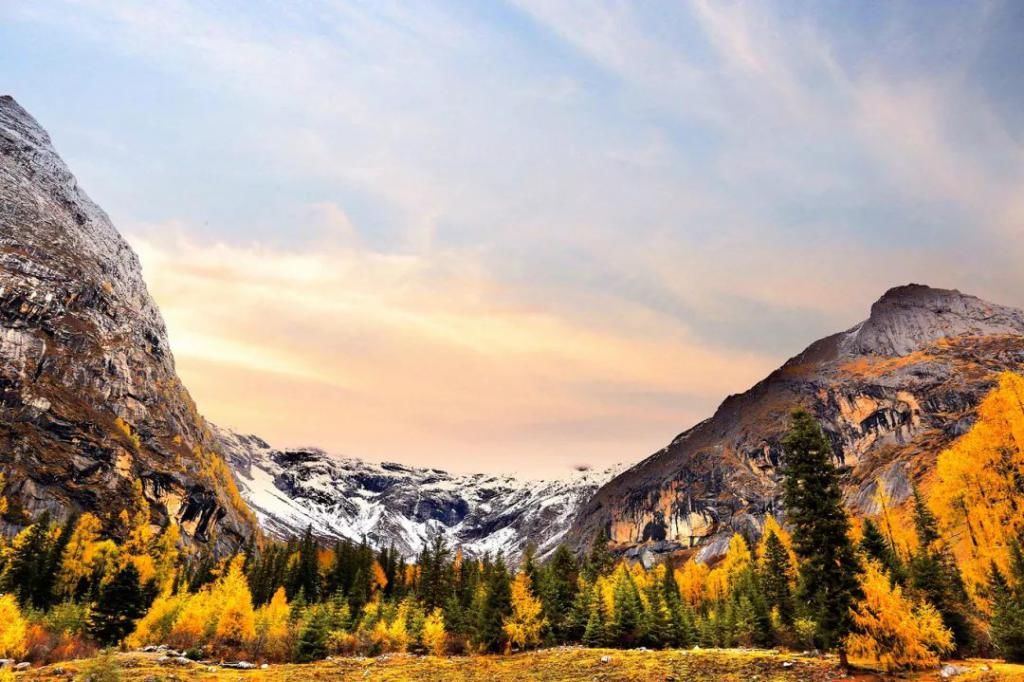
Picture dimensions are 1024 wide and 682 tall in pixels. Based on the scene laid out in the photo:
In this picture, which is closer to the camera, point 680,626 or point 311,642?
point 311,642

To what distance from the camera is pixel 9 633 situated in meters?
37.2

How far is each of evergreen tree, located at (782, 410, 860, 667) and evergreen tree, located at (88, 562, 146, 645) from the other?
175ft

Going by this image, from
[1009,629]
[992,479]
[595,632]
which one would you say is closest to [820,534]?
[1009,629]

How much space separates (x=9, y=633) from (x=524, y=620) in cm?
3948

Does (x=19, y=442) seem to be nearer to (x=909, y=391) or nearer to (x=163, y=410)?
(x=163, y=410)


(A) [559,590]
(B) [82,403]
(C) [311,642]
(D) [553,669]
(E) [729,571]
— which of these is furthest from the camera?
(B) [82,403]

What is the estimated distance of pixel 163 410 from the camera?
175 meters

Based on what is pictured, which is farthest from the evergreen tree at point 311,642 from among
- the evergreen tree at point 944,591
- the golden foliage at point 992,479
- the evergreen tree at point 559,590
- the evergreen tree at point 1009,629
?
the golden foliage at point 992,479

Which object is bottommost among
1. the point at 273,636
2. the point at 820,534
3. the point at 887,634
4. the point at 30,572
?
the point at 273,636

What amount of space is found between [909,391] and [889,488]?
61043 millimetres

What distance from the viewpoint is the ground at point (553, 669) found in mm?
27453

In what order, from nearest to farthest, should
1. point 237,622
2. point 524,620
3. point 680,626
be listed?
point 524,620 → point 237,622 → point 680,626

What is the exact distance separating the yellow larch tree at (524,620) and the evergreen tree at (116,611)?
33959 millimetres

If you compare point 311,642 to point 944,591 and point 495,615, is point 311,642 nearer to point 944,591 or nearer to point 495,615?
point 495,615
